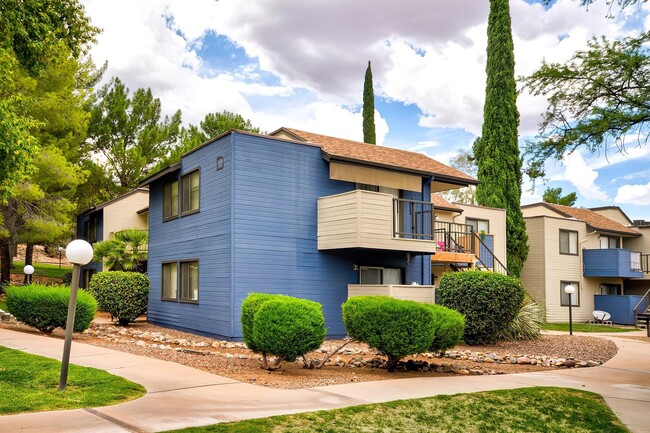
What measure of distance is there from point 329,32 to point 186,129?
21178 mm

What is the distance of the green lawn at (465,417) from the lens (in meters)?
6.63

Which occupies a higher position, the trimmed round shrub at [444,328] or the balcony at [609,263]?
the balcony at [609,263]

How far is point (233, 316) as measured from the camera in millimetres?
15633

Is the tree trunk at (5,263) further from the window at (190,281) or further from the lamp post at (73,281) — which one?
the lamp post at (73,281)

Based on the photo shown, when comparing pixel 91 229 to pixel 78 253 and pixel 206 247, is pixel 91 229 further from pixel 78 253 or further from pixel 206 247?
pixel 78 253

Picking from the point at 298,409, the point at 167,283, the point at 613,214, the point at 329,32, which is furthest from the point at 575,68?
the point at 613,214

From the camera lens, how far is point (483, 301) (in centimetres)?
1545

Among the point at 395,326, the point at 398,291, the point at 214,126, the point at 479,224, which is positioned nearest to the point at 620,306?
the point at 479,224

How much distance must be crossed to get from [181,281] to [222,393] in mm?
10951

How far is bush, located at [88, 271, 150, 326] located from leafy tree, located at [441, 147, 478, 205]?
33.3 m

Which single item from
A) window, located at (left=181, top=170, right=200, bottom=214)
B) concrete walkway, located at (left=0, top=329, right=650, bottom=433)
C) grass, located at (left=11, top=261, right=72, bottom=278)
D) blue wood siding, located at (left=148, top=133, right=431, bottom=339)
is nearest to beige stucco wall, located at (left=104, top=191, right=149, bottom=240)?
window, located at (left=181, top=170, right=200, bottom=214)

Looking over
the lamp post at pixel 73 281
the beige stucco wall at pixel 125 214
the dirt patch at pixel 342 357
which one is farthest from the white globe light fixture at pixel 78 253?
the beige stucco wall at pixel 125 214

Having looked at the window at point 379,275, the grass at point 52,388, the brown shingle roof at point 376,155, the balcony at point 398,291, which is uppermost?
the brown shingle roof at point 376,155

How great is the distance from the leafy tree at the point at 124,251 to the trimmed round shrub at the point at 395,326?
508 inches
